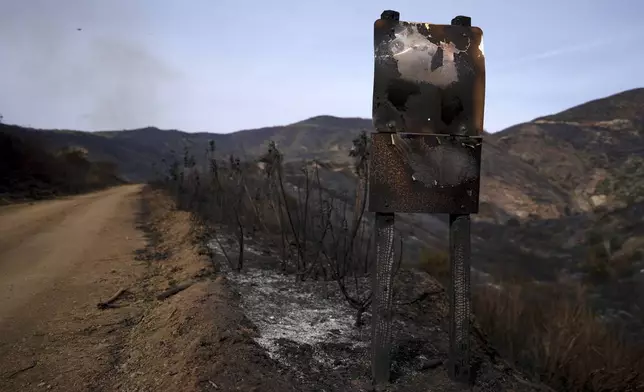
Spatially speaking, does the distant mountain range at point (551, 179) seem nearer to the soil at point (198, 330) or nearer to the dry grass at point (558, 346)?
the soil at point (198, 330)

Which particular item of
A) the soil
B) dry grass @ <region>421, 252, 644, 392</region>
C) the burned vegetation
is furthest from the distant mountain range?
dry grass @ <region>421, 252, 644, 392</region>

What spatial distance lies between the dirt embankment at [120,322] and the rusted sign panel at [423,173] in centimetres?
151

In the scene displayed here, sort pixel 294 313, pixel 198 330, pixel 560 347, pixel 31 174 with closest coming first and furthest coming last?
1. pixel 198 330
2. pixel 294 313
3. pixel 560 347
4. pixel 31 174

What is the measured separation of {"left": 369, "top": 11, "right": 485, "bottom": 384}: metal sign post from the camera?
143 inches

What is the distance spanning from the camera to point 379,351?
3672 millimetres

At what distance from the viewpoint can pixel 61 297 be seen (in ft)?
20.1

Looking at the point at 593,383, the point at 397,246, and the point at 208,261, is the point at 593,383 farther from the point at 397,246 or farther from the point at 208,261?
the point at 397,246

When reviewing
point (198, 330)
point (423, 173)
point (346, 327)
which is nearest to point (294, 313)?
point (346, 327)

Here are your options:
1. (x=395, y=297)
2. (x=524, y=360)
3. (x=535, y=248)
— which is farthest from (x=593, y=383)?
(x=535, y=248)

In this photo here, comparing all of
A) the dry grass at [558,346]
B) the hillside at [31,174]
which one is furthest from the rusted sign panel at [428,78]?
the hillside at [31,174]

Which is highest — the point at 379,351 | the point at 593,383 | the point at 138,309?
the point at 379,351

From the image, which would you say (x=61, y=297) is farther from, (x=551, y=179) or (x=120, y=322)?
(x=551, y=179)

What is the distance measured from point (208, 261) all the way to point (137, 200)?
13.6 metres

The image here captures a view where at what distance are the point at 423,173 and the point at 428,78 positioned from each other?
666mm
